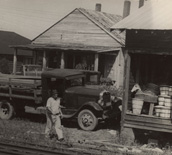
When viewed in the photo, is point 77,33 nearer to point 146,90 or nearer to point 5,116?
point 5,116

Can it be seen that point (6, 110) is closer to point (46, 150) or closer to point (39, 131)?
point (39, 131)

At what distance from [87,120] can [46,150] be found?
409 centimetres

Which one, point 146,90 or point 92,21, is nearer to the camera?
point 146,90

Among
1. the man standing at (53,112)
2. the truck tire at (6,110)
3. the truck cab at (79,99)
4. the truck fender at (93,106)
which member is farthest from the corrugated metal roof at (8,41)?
the man standing at (53,112)

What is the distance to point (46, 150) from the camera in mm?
9398

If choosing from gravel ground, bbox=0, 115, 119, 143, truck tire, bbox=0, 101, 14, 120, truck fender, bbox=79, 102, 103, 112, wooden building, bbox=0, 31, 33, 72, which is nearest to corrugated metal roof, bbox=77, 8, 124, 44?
wooden building, bbox=0, 31, 33, 72

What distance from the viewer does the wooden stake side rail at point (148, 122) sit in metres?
10.9

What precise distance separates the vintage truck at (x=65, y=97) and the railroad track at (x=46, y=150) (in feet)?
10.5

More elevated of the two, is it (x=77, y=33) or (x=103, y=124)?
(x=77, y=33)

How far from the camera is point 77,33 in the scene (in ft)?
107

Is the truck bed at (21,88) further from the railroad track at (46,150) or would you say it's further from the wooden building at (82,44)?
the wooden building at (82,44)

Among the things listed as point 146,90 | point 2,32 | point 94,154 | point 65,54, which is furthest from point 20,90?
point 2,32

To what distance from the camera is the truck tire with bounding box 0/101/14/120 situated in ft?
49.2

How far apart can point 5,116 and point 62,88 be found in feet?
9.51
